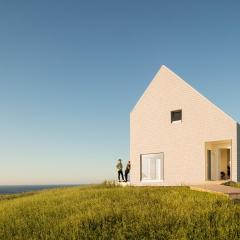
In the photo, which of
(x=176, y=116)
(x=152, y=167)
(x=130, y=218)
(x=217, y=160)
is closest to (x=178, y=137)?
(x=176, y=116)

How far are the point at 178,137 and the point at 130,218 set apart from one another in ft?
43.0

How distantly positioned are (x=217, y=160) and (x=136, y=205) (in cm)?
1083

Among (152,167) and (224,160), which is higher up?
(224,160)

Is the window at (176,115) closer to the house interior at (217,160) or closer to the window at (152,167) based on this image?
the window at (152,167)

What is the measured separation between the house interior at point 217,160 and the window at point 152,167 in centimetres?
363

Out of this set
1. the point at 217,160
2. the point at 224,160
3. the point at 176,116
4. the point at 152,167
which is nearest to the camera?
the point at 217,160

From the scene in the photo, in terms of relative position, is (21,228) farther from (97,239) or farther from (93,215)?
(97,239)

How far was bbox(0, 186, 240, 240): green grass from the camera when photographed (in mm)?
12922

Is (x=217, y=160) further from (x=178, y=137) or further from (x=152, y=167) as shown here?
(x=152, y=167)

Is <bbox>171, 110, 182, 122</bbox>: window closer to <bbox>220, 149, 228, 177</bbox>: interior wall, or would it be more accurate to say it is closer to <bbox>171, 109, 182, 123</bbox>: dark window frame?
<bbox>171, 109, 182, 123</bbox>: dark window frame

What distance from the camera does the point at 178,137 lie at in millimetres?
26828

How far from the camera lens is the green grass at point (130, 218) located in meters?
12.9

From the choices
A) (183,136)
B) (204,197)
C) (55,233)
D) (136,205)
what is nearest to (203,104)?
(183,136)

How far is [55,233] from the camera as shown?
13672 mm
